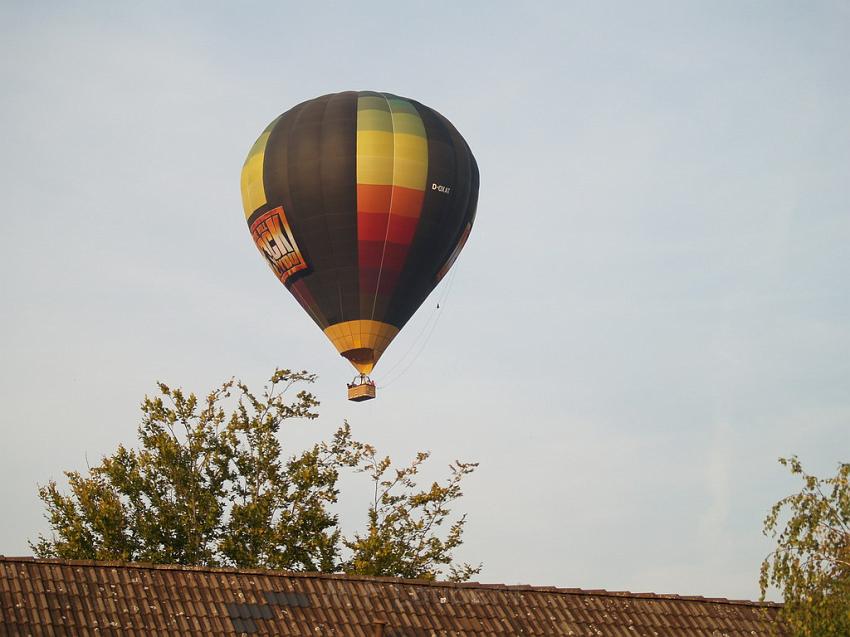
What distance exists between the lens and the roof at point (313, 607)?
18.9 metres

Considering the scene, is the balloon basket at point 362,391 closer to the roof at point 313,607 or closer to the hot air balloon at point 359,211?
the hot air balloon at point 359,211

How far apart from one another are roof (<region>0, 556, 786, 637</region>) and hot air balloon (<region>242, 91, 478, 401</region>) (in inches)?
768

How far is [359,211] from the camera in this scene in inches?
1571

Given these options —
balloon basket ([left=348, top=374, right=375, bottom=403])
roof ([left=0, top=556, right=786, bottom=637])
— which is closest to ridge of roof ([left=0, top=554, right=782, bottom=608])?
roof ([left=0, top=556, right=786, bottom=637])

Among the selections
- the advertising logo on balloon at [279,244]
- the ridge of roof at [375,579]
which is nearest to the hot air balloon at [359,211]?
the advertising logo on balloon at [279,244]

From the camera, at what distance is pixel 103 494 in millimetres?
35719

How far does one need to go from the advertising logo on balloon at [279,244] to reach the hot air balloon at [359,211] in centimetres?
3

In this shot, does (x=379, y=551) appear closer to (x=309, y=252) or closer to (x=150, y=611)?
(x=309, y=252)

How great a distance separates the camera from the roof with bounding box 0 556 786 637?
62.1 ft

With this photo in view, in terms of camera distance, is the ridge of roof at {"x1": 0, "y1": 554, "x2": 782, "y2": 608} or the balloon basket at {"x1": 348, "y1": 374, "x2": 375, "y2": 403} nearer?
the ridge of roof at {"x1": 0, "y1": 554, "x2": 782, "y2": 608}

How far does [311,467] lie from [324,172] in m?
9.08

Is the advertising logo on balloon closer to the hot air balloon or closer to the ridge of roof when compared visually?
the hot air balloon

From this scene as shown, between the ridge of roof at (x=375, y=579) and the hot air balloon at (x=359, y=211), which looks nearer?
the ridge of roof at (x=375, y=579)

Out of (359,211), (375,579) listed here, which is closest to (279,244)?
(359,211)
